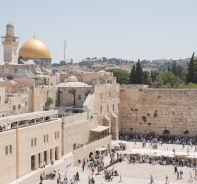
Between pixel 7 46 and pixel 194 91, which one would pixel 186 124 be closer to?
pixel 194 91

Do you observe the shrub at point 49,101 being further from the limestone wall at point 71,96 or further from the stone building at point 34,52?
the stone building at point 34,52

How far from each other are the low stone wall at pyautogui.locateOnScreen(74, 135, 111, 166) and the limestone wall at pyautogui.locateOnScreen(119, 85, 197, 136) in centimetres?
645

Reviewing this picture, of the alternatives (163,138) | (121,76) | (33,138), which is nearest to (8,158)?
(33,138)

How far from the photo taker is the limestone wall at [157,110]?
38438 mm

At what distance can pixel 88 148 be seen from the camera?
3038cm

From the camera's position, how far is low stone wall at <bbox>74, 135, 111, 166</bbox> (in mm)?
28891

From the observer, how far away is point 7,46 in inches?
1751

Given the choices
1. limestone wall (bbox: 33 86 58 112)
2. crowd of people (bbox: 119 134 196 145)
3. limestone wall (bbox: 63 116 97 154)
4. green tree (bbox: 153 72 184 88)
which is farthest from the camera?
green tree (bbox: 153 72 184 88)

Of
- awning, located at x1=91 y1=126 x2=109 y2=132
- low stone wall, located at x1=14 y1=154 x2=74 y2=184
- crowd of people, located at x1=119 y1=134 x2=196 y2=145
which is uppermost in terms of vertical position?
awning, located at x1=91 y1=126 x2=109 y2=132

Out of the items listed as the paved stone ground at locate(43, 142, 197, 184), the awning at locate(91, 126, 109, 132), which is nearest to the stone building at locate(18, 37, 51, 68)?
the awning at locate(91, 126, 109, 132)

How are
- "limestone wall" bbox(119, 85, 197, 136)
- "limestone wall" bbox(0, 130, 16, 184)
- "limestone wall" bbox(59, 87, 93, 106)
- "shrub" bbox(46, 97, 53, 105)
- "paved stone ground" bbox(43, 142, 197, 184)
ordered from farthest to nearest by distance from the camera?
"limestone wall" bbox(119, 85, 197, 136)
"limestone wall" bbox(59, 87, 93, 106)
"shrub" bbox(46, 97, 53, 105)
"paved stone ground" bbox(43, 142, 197, 184)
"limestone wall" bbox(0, 130, 16, 184)

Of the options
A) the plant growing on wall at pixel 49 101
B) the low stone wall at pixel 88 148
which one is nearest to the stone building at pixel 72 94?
the plant growing on wall at pixel 49 101

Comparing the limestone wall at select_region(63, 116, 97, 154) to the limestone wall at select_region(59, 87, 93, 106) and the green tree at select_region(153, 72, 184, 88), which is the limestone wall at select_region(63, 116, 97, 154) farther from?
the green tree at select_region(153, 72, 184, 88)

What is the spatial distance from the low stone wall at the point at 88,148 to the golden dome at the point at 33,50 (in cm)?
1417
